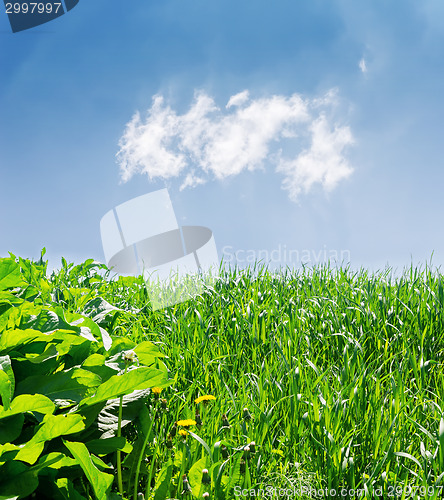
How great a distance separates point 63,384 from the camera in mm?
1675

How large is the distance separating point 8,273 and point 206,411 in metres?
1.20

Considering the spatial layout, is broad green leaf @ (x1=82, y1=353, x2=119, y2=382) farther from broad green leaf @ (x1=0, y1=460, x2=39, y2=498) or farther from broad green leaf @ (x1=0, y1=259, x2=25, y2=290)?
broad green leaf @ (x1=0, y1=259, x2=25, y2=290)

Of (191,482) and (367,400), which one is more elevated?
(191,482)

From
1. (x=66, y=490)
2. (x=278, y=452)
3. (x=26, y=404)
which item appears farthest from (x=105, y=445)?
(x=278, y=452)

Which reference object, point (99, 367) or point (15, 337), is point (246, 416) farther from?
point (15, 337)

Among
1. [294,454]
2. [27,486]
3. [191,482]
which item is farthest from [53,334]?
[294,454]

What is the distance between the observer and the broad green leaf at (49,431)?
4.57 ft

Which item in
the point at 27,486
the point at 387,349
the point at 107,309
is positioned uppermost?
the point at 107,309

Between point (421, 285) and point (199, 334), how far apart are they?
2685 millimetres

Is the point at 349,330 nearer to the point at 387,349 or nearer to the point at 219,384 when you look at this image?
the point at 387,349

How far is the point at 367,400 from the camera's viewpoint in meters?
2.54

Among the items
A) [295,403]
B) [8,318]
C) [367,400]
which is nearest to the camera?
[8,318]

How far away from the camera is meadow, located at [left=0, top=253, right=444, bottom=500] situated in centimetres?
157

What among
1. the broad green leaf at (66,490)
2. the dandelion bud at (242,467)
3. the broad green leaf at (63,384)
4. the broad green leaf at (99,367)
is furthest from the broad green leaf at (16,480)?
the dandelion bud at (242,467)
